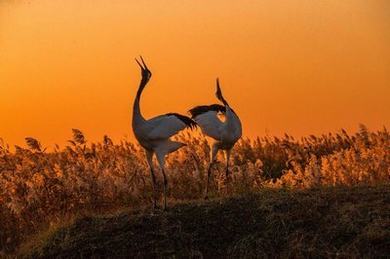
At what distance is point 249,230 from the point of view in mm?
10031

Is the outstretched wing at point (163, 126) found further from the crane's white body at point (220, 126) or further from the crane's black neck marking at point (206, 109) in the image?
the crane's black neck marking at point (206, 109)

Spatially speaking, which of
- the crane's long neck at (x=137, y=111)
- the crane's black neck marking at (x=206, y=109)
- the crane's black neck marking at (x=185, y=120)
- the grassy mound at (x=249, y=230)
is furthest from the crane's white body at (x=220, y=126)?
the grassy mound at (x=249, y=230)

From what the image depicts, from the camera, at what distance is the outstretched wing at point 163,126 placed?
38.2ft

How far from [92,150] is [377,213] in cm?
890

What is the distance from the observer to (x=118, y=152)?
59.9 ft

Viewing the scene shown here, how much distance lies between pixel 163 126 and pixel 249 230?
2466mm

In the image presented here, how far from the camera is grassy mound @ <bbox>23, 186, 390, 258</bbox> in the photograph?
9383 mm

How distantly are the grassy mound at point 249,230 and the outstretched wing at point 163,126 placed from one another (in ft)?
3.76

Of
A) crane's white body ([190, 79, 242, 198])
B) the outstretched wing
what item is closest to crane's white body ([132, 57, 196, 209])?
the outstretched wing

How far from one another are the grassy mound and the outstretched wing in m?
1.15

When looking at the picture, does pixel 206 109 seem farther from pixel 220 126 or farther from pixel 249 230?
pixel 249 230

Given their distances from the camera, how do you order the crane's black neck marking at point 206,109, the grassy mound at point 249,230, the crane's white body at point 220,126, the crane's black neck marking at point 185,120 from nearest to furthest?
1. the grassy mound at point 249,230
2. the crane's black neck marking at point 185,120
3. the crane's white body at point 220,126
4. the crane's black neck marking at point 206,109

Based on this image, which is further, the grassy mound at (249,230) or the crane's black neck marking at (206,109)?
the crane's black neck marking at (206,109)

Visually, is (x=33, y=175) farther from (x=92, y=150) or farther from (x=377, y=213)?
(x=377, y=213)
